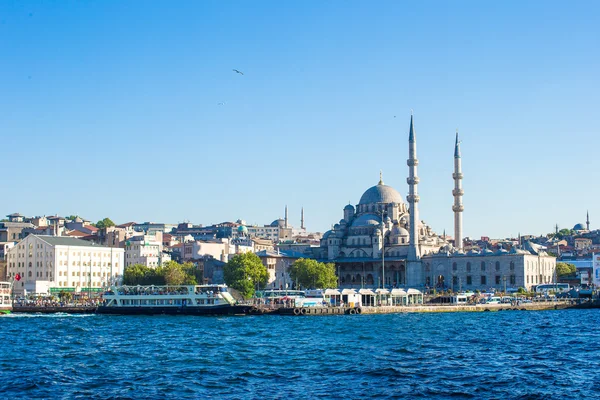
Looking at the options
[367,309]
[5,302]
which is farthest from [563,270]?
[5,302]

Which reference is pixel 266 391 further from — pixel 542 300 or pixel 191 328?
pixel 542 300

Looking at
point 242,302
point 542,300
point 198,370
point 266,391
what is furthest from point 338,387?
point 542,300

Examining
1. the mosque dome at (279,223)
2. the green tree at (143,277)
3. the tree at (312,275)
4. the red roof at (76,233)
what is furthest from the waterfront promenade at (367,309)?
the mosque dome at (279,223)

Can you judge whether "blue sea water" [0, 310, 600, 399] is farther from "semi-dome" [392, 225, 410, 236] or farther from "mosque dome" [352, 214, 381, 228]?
"mosque dome" [352, 214, 381, 228]

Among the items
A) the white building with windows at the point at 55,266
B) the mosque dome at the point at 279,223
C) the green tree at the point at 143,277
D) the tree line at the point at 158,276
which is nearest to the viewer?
the tree line at the point at 158,276

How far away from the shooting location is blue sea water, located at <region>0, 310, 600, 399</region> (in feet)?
79.0

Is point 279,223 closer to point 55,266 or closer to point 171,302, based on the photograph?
point 55,266

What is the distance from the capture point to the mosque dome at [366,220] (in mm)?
97488

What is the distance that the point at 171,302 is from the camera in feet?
201

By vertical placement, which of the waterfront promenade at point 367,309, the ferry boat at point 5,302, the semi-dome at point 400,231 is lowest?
the waterfront promenade at point 367,309

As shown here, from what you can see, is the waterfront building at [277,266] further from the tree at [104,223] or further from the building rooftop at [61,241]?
the tree at [104,223]

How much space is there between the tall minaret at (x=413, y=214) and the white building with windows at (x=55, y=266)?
2809 cm

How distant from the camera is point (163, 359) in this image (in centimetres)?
3105

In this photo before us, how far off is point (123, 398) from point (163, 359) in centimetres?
836
